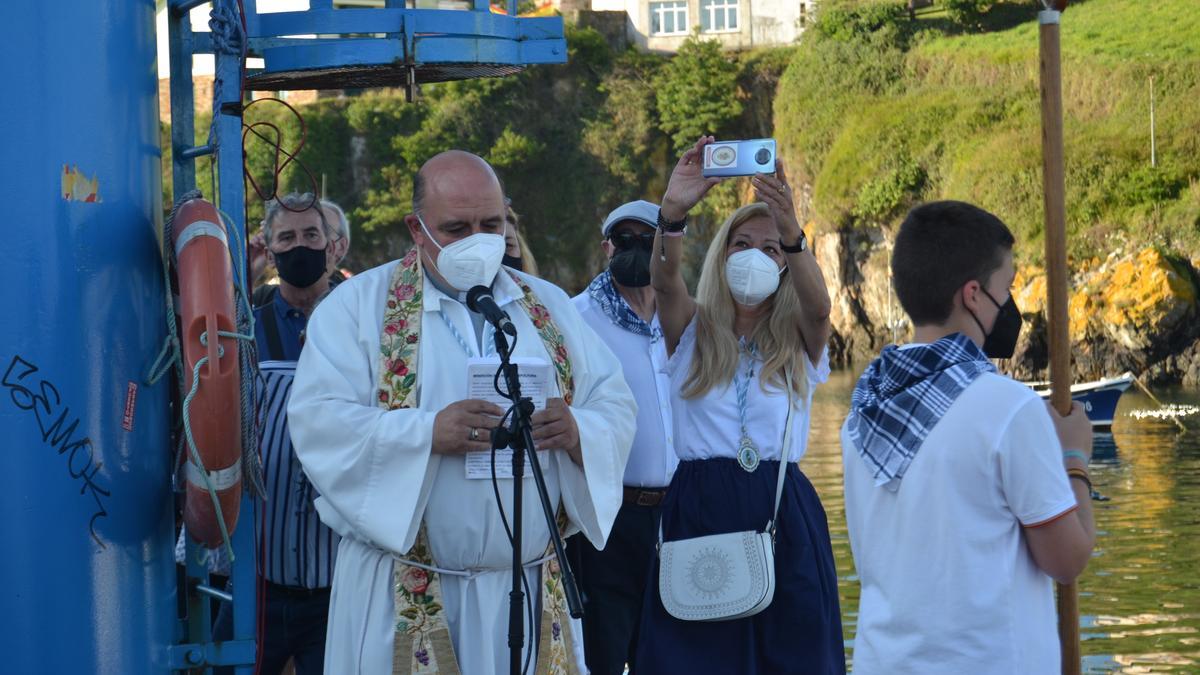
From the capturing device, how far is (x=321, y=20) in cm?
441

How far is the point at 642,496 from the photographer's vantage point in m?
4.97

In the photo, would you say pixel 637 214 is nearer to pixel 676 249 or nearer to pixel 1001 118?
pixel 676 249

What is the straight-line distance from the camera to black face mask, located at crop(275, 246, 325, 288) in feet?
Result: 16.1

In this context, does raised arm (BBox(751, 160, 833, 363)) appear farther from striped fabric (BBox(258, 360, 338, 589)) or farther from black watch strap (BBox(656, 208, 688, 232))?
striped fabric (BBox(258, 360, 338, 589))

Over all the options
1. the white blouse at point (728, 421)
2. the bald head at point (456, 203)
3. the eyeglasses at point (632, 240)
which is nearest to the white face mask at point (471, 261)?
the bald head at point (456, 203)

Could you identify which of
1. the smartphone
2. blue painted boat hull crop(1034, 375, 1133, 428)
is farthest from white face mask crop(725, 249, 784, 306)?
blue painted boat hull crop(1034, 375, 1133, 428)

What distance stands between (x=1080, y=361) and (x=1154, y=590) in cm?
2332

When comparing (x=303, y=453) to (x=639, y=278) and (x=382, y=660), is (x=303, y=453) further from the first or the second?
(x=639, y=278)

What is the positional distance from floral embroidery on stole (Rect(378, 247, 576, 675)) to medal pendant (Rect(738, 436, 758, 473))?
71cm

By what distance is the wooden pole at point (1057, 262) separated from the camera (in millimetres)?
3291

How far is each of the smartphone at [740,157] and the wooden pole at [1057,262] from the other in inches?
42.1

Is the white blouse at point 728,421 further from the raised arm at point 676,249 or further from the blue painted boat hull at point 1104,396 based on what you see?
the blue painted boat hull at point 1104,396

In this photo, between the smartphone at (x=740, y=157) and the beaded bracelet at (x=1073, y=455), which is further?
the smartphone at (x=740, y=157)

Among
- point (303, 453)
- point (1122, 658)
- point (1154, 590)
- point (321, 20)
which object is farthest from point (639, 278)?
point (1154, 590)
